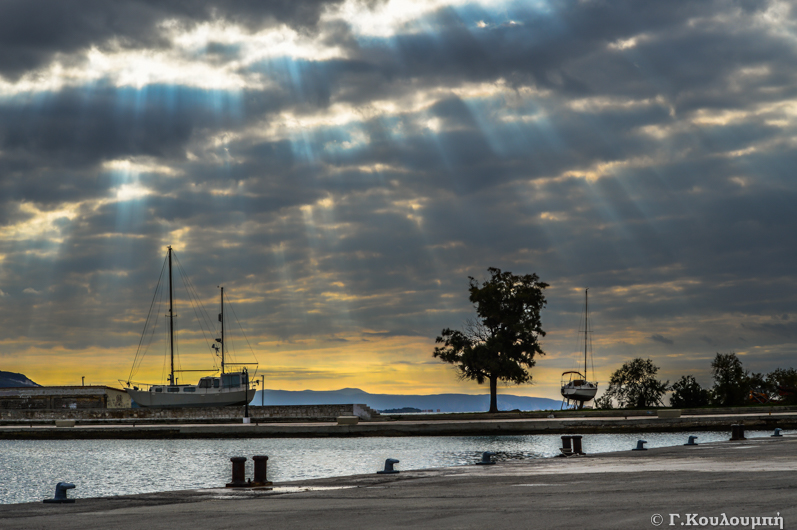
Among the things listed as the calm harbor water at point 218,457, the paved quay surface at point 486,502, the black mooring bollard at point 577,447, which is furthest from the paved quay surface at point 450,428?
the paved quay surface at point 486,502

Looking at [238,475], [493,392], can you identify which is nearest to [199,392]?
[493,392]

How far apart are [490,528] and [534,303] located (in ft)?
220

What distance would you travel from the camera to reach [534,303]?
246ft

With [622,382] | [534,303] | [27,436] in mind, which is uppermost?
[534,303]

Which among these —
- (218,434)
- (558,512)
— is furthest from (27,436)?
(558,512)

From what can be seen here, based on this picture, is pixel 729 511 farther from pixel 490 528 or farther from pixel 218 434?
pixel 218 434

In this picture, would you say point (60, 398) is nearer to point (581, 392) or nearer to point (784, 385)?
point (581, 392)

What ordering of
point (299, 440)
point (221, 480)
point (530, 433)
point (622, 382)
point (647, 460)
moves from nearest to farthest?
1. point (647, 460)
2. point (221, 480)
3. point (530, 433)
4. point (299, 440)
5. point (622, 382)

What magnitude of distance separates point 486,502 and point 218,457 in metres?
36.6

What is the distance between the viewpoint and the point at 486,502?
12195 mm

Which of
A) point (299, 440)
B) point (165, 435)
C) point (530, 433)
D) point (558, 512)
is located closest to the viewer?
point (558, 512)

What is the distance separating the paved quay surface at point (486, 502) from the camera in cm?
967

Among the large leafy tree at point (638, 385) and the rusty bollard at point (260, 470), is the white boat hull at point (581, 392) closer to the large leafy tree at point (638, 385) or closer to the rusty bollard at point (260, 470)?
the large leafy tree at point (638, 385)

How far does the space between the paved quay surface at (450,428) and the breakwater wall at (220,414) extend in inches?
182
